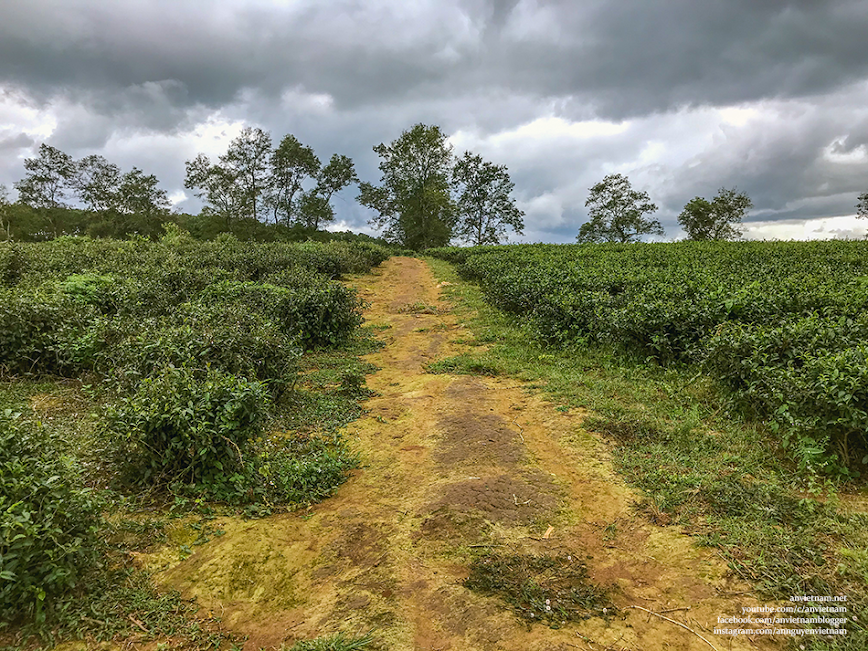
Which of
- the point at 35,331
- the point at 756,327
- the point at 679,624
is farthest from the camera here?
the point at 35,331

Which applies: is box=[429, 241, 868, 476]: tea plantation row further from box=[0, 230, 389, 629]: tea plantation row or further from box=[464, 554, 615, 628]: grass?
box=[0, 230, 389, 629]: tea plantation row

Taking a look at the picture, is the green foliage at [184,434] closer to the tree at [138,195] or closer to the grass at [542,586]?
the grass at [542,586]

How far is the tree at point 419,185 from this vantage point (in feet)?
156

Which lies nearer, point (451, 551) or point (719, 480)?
point (451, 551)

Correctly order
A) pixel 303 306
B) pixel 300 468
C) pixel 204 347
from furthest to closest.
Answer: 1. pixel 303 306
2. pixel 204 347
3. pixel 300 468

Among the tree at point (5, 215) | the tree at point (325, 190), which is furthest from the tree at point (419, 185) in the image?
the tree at point (5, 215)

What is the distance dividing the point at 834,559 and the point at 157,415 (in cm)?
546

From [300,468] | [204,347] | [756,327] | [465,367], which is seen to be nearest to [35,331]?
[204,347]

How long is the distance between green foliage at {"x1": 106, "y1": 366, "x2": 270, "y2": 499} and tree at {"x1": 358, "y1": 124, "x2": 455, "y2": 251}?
43.4 meters

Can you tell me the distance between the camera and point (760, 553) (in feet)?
11.3

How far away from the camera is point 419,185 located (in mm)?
48156

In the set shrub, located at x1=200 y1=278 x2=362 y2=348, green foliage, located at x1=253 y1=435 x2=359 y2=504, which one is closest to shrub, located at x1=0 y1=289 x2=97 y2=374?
shrub, located at x1=200 y1=278 x2=362 y2=348

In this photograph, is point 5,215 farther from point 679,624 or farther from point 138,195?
point 679,624

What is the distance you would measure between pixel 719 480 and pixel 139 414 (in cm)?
541
